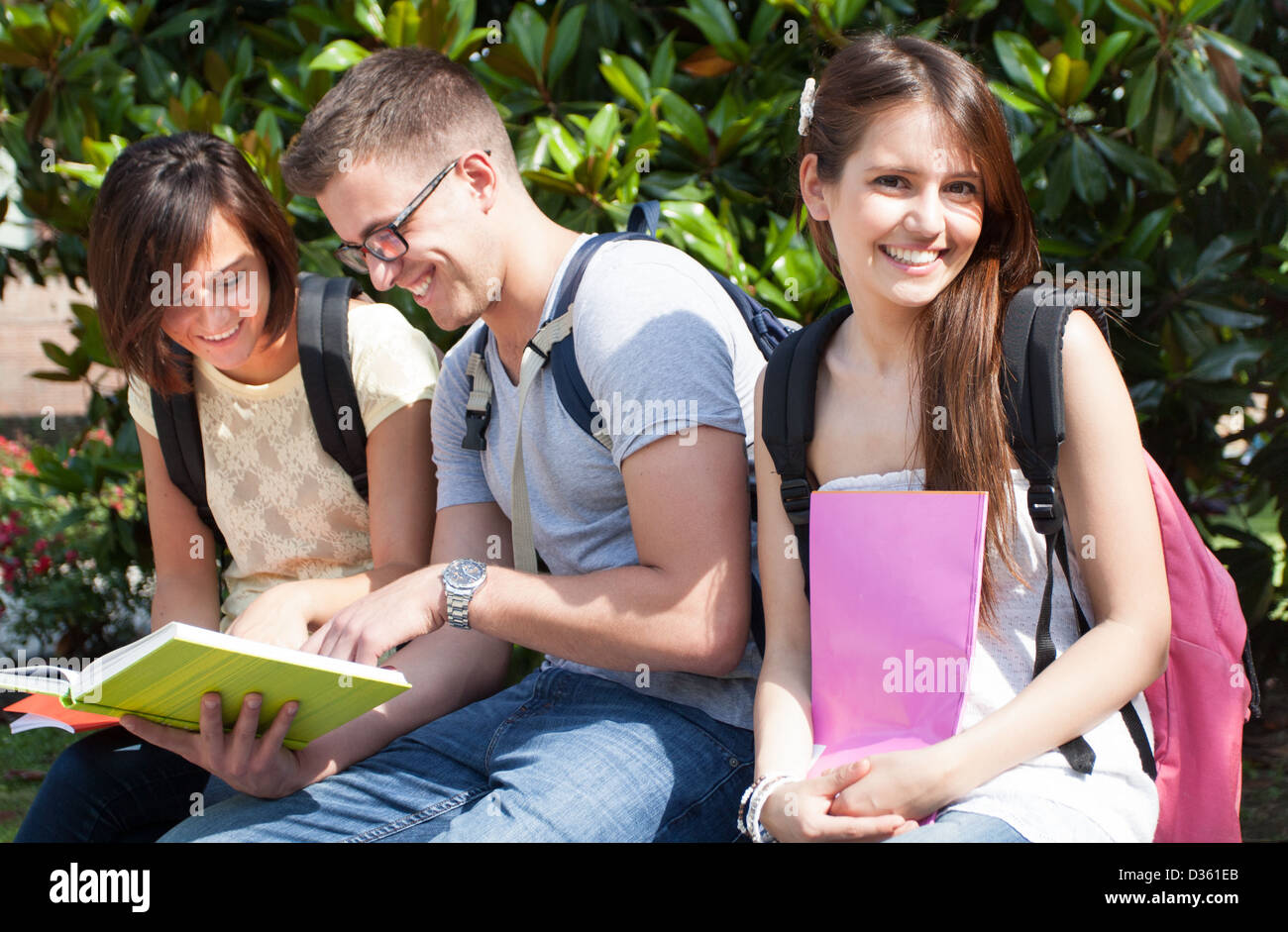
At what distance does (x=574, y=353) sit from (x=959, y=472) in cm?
76

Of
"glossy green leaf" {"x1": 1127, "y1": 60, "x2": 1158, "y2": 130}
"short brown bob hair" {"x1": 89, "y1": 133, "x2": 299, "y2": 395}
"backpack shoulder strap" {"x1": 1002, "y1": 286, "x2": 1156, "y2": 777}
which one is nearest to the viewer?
"backpack shoulder strap" {"x1": 1002, "y1": 286, "x2": 1156, "y2": 777}

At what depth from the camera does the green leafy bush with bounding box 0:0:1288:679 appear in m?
2.95

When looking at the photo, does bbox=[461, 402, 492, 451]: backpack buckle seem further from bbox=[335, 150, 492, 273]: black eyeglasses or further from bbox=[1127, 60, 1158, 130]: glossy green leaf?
bbox=[1127, 60, 1158, 130]: glossy green leaf

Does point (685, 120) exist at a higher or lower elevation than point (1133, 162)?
higher

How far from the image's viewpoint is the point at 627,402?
80.4 inches

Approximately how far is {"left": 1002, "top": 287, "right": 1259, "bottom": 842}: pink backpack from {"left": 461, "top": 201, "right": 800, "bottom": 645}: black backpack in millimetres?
531

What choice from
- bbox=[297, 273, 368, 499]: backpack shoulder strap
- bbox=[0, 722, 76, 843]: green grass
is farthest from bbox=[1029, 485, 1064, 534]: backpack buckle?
bbox=[0, 722, 76, 843]: green grass

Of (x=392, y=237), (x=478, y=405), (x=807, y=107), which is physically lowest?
(x=478, y=405)

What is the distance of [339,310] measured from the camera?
8.89 ft

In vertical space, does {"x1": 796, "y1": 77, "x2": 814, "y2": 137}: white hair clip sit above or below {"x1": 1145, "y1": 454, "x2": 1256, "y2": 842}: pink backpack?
above

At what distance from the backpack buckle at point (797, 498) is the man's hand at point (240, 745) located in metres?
0.91

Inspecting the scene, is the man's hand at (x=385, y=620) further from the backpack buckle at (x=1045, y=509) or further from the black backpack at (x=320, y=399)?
the backpack buckle at (x=1045, y=509)

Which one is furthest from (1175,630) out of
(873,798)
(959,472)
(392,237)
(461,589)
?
(392,237)

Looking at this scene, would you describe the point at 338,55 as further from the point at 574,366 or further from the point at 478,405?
the point at 574,366
